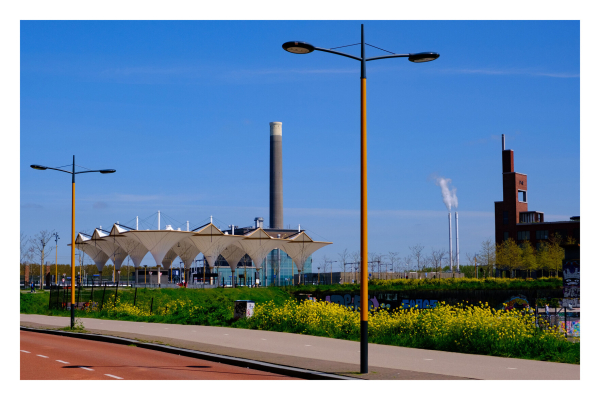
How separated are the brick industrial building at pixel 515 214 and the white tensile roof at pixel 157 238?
47.1m

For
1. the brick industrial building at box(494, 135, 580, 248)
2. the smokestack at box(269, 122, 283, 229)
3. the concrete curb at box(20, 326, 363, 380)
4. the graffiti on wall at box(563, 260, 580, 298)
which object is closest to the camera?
the concrete curb at box(20, 326, 363, 380)

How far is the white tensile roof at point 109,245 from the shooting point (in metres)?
93.8

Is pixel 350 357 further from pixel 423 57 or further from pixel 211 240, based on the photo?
pixel 211 240

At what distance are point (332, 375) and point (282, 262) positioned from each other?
118572 millimetres

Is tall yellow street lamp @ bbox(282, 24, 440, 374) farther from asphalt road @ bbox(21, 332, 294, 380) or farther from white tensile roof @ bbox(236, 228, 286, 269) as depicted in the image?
white tensile roof @ bbox(236, 228, 286, 269)

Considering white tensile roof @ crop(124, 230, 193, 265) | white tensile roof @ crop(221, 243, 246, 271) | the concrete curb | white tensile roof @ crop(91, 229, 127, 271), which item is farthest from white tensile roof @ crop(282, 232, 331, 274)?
the concrete curb

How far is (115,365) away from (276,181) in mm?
92862

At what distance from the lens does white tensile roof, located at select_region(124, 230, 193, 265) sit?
78.9 m

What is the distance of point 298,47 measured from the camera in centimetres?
1290

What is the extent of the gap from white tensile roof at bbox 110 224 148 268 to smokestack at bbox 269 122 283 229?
27.7 m

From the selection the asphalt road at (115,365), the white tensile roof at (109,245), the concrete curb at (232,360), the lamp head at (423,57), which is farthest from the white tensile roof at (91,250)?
the lamp head at (423,57)

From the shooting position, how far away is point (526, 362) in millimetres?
14141

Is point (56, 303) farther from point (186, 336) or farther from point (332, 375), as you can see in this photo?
point (332, 375)

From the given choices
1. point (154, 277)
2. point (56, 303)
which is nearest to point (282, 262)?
point (154, 277)
